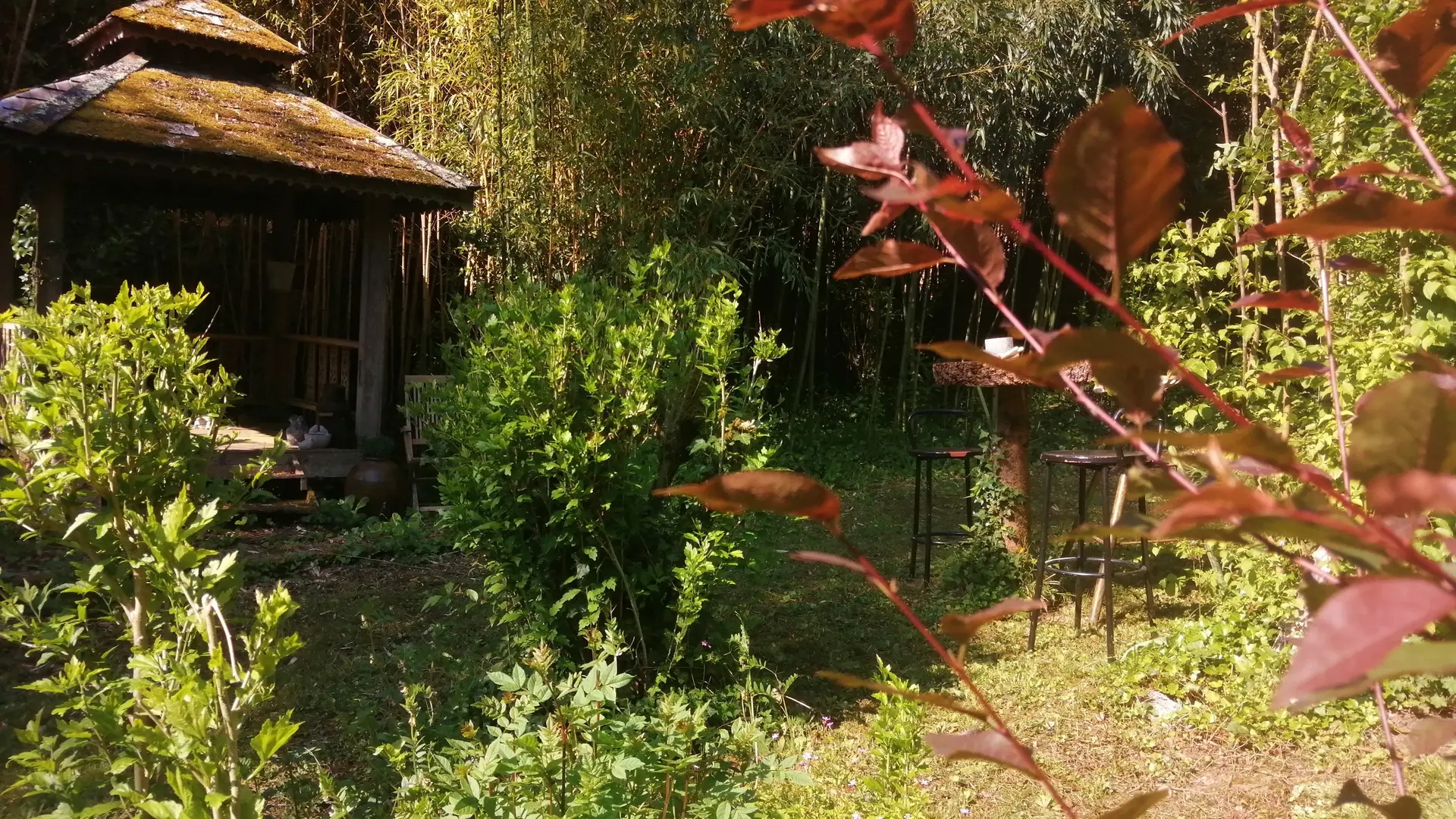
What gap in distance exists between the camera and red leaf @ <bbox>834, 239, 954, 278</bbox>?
524mm

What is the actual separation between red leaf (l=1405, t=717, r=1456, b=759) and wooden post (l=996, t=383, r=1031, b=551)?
436 centimetres

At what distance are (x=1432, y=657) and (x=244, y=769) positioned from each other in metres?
1.59

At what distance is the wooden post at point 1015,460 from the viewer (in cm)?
477

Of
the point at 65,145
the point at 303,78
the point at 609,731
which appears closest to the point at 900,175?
the point at 609,731

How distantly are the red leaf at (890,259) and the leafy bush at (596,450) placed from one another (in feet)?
7.85

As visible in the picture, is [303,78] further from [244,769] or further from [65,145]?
[244,769]

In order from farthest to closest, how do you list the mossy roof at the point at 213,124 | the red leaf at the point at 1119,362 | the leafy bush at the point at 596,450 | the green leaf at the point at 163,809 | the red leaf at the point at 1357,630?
the mossy roof at the point at 213,124 < the leafy bush at the point at 596,450 < the green leaf at the point at 163,809 < the red leaf at the point at 1119,362 < the red leaf at the point at 1357,630

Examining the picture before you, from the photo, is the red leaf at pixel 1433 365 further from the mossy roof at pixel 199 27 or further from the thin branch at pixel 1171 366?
the mossy roof at pixel 199 27

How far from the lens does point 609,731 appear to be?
2146mm

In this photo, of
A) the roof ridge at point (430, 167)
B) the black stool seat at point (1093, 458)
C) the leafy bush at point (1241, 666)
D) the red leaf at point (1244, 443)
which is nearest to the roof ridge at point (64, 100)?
the roof ridge at point (430, 167)

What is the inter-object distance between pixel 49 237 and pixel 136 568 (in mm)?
5075

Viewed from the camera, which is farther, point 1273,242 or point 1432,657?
point 1273,242

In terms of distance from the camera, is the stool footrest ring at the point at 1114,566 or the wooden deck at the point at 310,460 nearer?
the stool footrest ring at the point at 1114,566

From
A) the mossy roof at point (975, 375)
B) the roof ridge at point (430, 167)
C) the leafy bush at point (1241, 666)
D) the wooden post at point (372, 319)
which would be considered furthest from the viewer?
the wooden post at point (372, 319)
